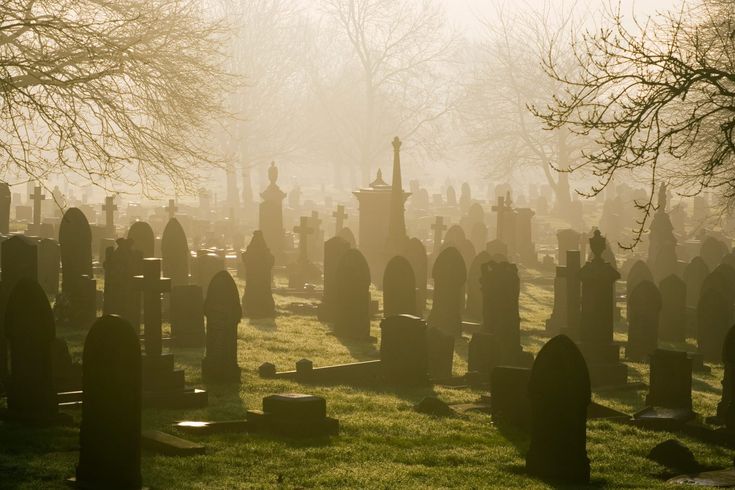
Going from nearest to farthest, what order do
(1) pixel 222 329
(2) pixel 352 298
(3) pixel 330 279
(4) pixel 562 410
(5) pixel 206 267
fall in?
1. (4) pixel 562 410
2. (1) pixel 222 329
3. (2) pixel 352 298
4. (3) pixel 330 279
5. (5) pixel 206 267

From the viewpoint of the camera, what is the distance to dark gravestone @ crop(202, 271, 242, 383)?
43.4ft

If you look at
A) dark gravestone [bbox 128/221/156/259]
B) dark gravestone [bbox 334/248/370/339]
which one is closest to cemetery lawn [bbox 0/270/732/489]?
dark gravestone [bbox 334/248/370/339]

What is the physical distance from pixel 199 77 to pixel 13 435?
614 inches

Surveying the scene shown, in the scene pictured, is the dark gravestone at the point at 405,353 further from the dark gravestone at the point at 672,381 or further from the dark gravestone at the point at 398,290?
the dark gravestone at the point at 398,290

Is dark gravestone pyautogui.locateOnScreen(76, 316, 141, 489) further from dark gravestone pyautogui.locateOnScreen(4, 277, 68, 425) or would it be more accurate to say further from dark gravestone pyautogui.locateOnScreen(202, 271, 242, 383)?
dark gravestone pyautogui.locateOnScreen(202, 271, 242, 383)

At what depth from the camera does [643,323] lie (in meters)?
16.7

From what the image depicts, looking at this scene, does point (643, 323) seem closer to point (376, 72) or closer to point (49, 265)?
point (49, 265)

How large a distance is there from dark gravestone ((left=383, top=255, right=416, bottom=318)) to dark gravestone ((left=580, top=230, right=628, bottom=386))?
279cm

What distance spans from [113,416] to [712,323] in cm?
1132

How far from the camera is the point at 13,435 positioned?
9469mm

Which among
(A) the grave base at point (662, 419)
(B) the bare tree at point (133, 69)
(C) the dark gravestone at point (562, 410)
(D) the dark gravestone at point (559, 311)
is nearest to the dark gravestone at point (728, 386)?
(A) the grave base at point (662, 419)

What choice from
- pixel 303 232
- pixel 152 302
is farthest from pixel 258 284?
pixel 152 302

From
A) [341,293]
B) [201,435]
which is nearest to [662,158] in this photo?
[341,293]

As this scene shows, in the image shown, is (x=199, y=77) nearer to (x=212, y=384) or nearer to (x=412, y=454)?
(x=212, y=384)
